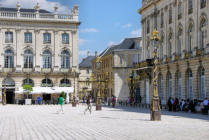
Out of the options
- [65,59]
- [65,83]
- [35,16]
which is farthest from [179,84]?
[35,16]

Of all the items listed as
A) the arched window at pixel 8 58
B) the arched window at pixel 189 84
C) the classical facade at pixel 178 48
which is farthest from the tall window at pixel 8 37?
the arched window at pixel 189 84

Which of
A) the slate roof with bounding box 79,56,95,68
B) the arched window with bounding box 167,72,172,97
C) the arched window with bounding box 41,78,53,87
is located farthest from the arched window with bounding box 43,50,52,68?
the slate roof with bounding box 79,56,95,68

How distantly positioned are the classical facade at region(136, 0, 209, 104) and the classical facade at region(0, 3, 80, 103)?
13.7m

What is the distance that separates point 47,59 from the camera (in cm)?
6444

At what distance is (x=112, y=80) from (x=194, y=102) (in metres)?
43.2

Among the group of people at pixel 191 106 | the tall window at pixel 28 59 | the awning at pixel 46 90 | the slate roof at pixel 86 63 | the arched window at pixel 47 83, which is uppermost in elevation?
the slate roof at pixel 86 63

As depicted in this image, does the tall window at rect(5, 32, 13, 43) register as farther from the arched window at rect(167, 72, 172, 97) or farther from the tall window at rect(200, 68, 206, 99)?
the tall window at rect(200, 68, 206, 99)

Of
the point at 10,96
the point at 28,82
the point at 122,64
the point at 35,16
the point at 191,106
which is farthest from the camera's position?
the point at 122,64

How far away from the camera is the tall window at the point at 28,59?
63594 mm

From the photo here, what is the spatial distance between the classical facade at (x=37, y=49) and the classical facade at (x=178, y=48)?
1366 centimetres

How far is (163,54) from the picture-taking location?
157ft

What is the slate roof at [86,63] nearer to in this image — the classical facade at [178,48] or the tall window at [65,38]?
the tall window at [65,38]

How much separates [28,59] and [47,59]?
2.81 m

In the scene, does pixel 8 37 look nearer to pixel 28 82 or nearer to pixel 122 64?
pixel 28 82
